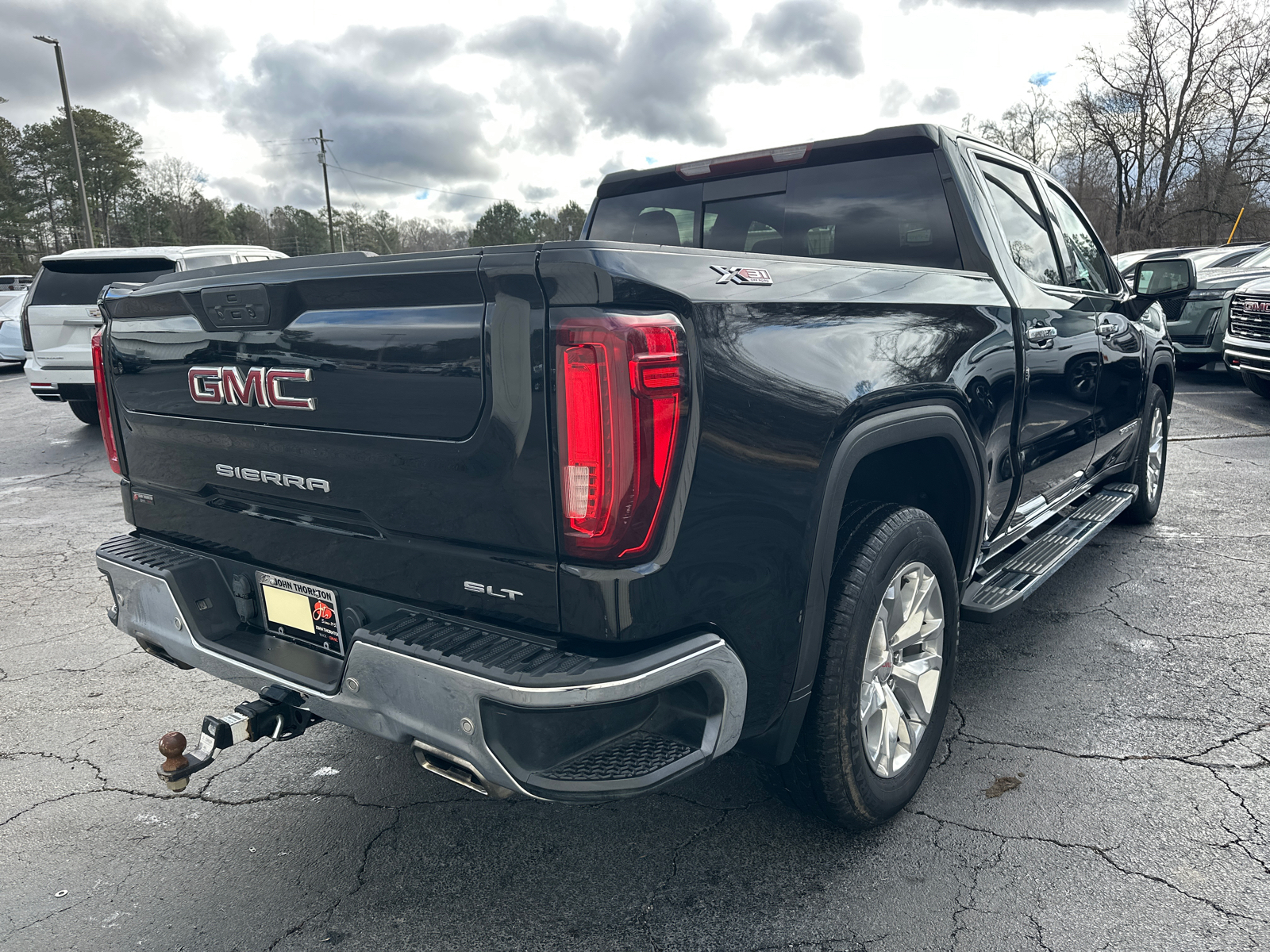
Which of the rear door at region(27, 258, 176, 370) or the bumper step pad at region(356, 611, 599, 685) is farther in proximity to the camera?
the rear door at region(27, 258, 176, 370)

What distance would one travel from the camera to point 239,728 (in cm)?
218

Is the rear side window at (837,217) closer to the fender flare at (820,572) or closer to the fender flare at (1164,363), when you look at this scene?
the fender flare at (820,572)

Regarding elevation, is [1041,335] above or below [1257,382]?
above

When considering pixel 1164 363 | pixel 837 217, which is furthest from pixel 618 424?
pixel 1164 363

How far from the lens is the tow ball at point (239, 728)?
2.12m

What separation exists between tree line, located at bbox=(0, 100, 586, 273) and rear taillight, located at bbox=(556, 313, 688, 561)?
39929mm

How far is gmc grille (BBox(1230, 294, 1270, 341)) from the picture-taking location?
9.09 metres

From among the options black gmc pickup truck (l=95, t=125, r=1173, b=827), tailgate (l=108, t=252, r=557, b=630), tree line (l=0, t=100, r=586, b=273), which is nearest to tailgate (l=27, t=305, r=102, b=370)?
black gmc pickup truck (l=95, t=125, r=1173, b=827)

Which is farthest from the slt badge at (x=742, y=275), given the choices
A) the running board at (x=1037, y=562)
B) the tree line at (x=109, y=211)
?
the tree line at (x=109, y=211)

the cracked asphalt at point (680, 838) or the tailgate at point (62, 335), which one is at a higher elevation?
the tailgate at point (62, 335)

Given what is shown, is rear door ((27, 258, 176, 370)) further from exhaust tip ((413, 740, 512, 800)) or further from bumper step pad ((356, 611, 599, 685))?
exhaust tip ((413, 740, 512, 800))

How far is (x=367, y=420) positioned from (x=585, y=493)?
59cm

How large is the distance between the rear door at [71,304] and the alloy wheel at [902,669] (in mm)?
8710

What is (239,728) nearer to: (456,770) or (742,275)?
(456,770)
